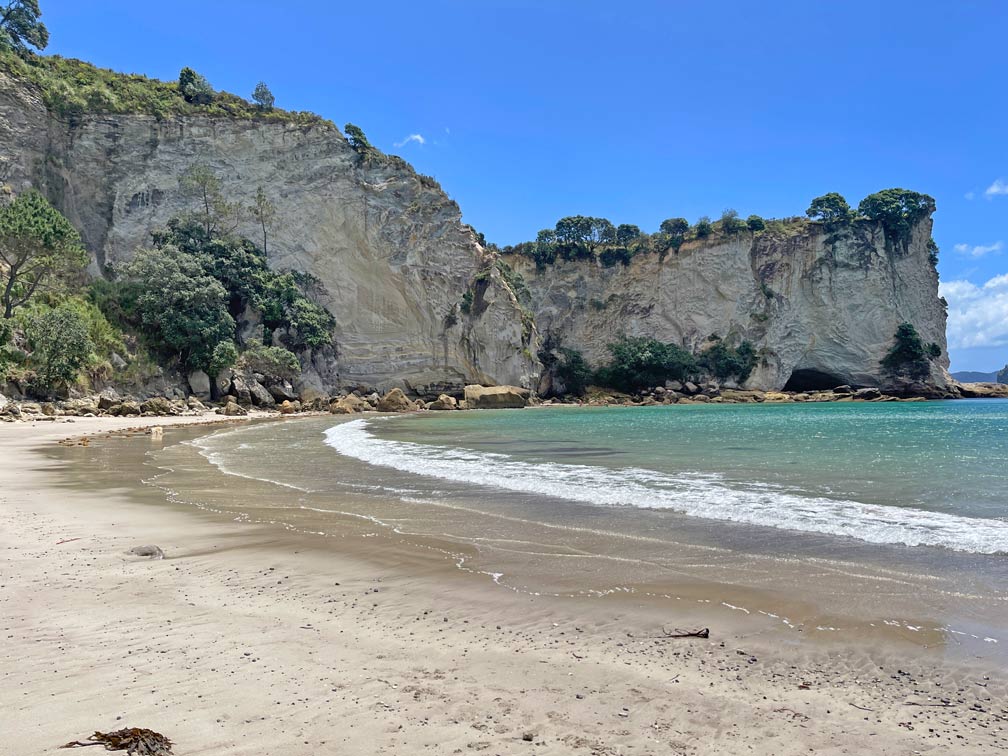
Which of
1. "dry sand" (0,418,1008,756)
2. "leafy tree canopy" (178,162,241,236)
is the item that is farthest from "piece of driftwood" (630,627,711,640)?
"leafy tree canopy" (178,162,241,236)

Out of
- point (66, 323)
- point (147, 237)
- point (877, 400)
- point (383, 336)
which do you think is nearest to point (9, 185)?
point (147, 237)

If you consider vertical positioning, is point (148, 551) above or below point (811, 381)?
below

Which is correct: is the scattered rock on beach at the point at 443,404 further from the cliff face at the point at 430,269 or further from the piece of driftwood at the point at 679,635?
the piece of driftwood at the point at 679,635

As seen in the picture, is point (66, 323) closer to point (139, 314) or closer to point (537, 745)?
point (139, 314)

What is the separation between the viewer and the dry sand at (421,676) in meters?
2.44

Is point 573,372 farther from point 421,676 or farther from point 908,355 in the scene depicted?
point 421,676

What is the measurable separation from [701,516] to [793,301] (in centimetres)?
6199

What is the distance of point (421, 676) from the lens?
303 centimetres

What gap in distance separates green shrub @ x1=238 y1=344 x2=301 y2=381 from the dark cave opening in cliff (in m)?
51.6

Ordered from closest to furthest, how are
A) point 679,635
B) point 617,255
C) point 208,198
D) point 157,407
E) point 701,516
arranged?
point 679,635
point 701,516
point 157,407
point 208,198
point 617,255

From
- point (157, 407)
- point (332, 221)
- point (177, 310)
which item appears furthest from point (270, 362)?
point (332, 221)

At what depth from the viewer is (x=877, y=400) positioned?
54531 mm

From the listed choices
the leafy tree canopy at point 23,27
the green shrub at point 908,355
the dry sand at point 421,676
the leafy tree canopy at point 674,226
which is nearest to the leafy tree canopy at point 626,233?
the leafy tree canopy at point 674,226

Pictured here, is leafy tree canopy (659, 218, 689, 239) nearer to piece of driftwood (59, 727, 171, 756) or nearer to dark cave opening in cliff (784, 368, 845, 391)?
dark cave opening in cliff (784, 368, 845, 391)
